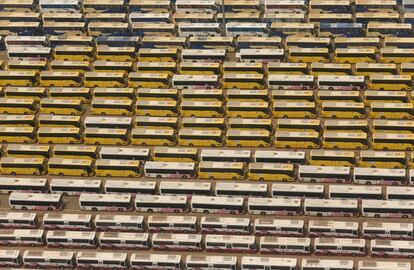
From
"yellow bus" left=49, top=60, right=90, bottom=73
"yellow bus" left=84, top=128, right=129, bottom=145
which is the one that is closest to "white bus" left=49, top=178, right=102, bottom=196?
"yellow bus" left=84, top=128, right=129, bottom=145

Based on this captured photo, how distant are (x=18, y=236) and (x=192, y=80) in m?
46.6

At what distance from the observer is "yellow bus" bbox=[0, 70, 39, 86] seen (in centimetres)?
15875

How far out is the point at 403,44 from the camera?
15862 centimetres

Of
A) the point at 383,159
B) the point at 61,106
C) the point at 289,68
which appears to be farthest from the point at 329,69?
the point at 61,106

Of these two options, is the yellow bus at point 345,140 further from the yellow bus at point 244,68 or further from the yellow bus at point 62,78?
the yellow bus at point 62,78

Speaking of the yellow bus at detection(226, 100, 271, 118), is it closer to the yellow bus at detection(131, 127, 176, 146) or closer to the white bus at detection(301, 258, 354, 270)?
the yellow bus at detection(131, 127, 176, 146)

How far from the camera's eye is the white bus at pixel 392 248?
118 meters

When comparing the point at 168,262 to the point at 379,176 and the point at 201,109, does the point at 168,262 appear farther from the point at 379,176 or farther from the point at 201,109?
the point at 201,109

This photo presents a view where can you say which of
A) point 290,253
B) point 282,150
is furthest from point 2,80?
point 290,253

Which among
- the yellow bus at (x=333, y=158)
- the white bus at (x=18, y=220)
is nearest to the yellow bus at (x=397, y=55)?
the yellow bus at (x=333, y=158)

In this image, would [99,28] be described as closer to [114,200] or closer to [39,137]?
[39,137]

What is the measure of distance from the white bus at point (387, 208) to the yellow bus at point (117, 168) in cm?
3816

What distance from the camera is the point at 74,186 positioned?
13300 centimetres

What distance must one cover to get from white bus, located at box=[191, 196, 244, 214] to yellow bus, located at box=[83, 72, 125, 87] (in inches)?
1457
